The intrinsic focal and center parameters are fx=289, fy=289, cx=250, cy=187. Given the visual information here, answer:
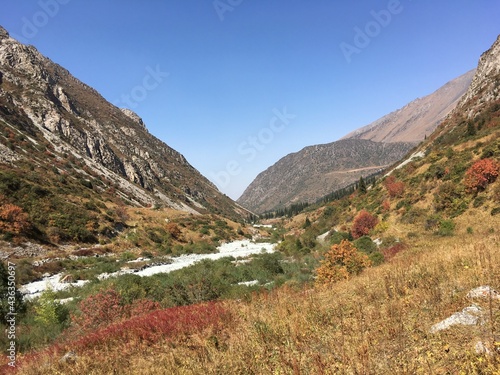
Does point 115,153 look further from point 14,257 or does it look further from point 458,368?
point 458,368

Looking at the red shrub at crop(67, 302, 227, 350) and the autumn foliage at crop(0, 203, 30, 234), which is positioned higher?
the autumn foliage at crop(0, 203, 30, 234)

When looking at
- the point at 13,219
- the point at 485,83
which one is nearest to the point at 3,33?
the point at 13,219

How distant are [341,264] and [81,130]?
8753cm

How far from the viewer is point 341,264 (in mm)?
15102

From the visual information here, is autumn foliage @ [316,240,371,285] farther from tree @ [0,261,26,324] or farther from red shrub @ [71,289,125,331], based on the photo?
tree @ [0,261,26,324]

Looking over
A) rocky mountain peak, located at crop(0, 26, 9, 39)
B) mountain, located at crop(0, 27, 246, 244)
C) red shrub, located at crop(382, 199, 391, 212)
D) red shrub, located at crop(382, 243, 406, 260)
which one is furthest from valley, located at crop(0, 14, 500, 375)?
rocky mountain peak, located at crop(0, 26, 9, 39)

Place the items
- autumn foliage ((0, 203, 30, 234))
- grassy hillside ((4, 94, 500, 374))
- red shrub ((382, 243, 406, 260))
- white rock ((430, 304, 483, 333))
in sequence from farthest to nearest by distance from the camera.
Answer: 1. autumn foliage ((0, 203, 30, 234))
2. red shrub ((382, 243, 406, 260))
3. white rock ((430, 304, 483, 333))
4. grassy hillside ((4, 94, 500, 374))

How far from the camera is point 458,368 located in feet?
11.1

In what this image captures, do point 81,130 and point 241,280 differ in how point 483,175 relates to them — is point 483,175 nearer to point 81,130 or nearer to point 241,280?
point 241,280

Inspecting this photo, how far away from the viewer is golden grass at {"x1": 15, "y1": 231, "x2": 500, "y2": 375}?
3.79 meters

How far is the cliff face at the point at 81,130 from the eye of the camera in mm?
63812

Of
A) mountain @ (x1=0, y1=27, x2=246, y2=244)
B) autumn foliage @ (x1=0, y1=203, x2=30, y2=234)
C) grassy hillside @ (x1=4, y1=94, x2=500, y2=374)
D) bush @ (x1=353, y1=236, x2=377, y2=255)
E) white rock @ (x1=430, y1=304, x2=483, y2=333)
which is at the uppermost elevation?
mountain @ (x1=0, y1=27, x2=246, y2=244)

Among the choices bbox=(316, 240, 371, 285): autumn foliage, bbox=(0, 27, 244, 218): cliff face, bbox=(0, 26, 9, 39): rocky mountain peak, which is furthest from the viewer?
bbox=(0, 26, 9, 39): rocky mountain peak

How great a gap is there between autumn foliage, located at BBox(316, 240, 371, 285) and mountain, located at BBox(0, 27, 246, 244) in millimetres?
30079
